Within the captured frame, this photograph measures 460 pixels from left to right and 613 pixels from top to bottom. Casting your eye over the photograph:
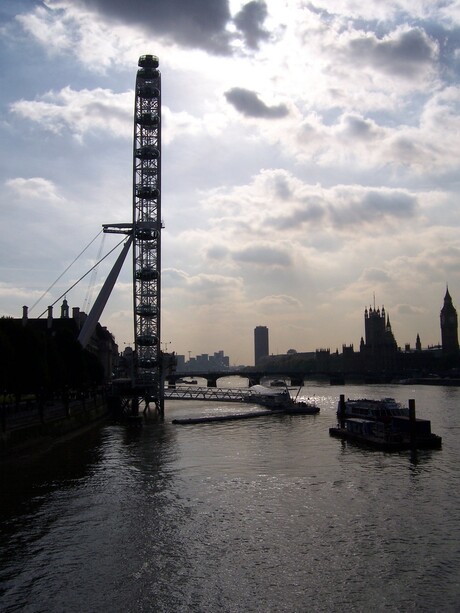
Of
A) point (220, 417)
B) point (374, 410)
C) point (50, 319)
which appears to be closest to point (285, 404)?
point (220, 417)

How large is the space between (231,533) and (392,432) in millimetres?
24830

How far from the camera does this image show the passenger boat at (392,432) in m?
40.0

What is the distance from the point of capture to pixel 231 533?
66.3 ft

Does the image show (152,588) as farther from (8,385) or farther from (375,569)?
(8,385)

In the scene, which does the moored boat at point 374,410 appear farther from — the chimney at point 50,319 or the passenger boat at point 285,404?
the chimney at point 50,319

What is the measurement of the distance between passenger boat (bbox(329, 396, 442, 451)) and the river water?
283 centimetres

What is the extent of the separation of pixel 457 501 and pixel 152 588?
1381cm

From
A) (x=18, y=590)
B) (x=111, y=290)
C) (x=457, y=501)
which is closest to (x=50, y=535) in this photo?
(x=18, y=590)

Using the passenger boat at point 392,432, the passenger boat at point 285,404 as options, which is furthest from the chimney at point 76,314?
the passenger boat at point 392,432

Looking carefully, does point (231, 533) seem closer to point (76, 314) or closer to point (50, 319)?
point (50, 319)

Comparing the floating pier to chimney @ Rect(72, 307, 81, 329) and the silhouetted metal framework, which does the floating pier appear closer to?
the silhouetted metal framework

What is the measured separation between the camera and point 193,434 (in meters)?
50.1

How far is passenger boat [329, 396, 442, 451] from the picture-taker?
40.0 m

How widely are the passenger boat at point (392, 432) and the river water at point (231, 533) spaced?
111 inches
